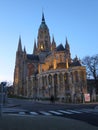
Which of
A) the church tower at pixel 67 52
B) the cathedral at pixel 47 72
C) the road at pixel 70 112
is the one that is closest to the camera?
the road at pixel 70 112

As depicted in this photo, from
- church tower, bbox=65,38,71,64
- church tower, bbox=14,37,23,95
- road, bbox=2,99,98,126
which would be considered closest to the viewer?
road, bbox=2,99,98,126

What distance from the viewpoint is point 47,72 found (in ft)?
337

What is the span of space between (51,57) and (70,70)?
19475 mm

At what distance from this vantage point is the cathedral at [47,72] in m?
92.1

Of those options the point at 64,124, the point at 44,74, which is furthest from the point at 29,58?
the point at 64,124

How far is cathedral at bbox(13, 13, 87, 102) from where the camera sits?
302 feet

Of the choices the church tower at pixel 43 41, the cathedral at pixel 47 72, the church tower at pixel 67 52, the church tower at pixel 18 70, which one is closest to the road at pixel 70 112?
the cathedral at pixel 47 72

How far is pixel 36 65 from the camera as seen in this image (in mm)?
126812

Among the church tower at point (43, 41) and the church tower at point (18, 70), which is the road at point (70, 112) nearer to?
the church tower at point (18, 70)

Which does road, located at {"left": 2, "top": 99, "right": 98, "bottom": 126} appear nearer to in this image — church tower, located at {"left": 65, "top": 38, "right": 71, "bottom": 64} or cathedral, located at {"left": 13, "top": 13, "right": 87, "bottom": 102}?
cathedral, located at {"left": 13, "top": 13, "right": 87, "bottom": 102}

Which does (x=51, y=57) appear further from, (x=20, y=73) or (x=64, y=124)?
(x=64, y=124)

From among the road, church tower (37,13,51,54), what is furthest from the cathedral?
the road

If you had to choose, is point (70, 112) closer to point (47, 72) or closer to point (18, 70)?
point (47, 72)

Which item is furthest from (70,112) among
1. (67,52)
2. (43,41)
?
(43,41)
